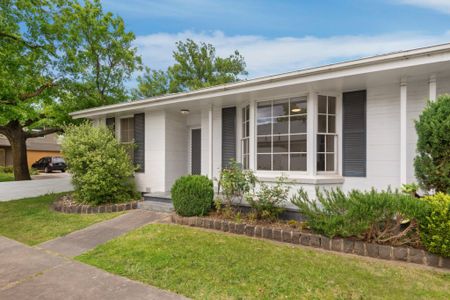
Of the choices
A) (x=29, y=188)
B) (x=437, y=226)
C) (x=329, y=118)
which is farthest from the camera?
(x=29, y=188)

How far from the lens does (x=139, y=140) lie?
9.21 metres

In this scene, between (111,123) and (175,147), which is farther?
(111,123)

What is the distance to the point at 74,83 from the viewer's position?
39.3 feet

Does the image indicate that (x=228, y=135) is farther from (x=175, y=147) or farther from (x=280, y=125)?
(x=175, y=147)

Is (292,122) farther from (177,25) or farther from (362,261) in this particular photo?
(177,25)

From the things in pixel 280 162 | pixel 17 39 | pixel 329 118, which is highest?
pixel 17 39

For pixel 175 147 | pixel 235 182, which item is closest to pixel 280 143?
pixel 235 182

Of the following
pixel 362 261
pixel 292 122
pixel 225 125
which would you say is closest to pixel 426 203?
pixel 362 261

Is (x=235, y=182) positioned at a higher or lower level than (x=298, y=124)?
lower

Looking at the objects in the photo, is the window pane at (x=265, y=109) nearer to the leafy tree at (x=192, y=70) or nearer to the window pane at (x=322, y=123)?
the window pane at (x=322, y=123)

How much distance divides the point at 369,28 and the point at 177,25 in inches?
359

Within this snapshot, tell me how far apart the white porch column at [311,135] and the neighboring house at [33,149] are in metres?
28.7

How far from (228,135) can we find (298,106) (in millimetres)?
2364

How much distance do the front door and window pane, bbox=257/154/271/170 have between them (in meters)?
2.80
